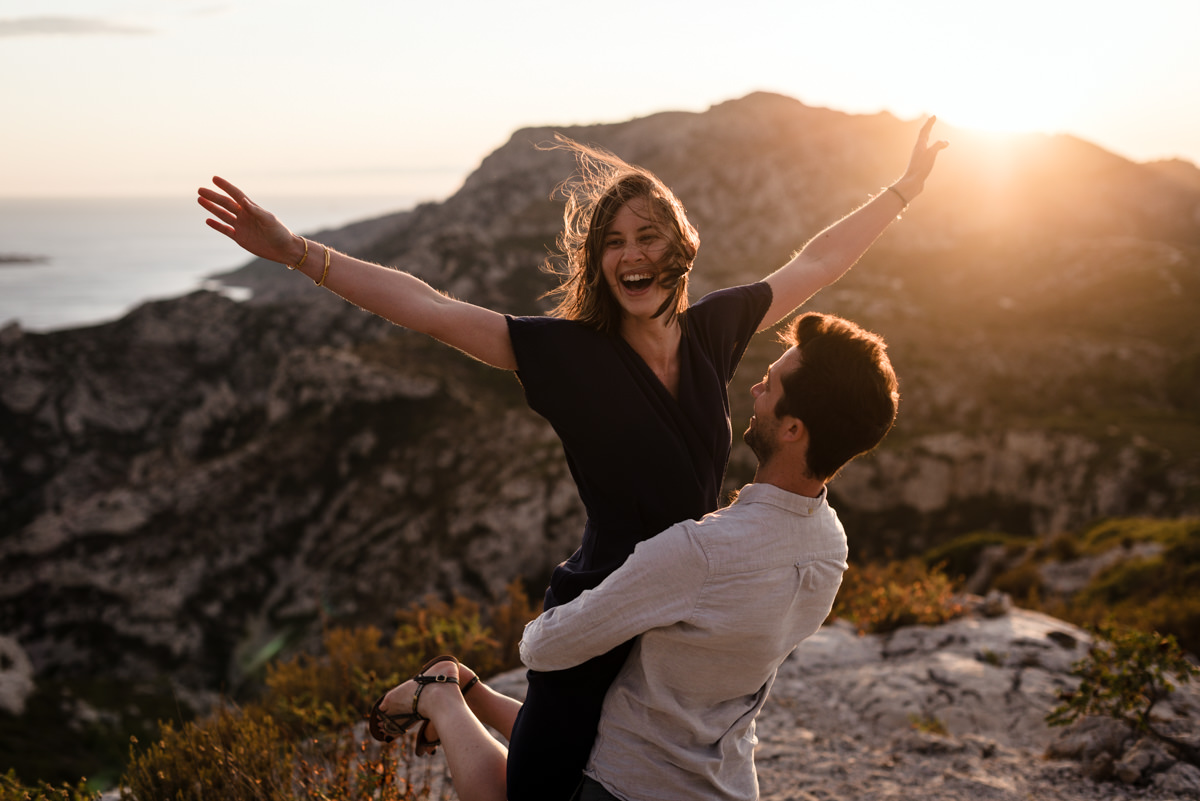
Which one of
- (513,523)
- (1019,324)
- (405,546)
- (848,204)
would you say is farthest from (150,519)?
(848,204)

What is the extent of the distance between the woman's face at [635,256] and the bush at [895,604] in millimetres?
6378

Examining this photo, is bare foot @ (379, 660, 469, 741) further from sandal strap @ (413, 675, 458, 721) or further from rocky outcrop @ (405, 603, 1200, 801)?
rocky outcrop @ (405, 603, 1200, 801)

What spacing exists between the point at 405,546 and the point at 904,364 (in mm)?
27360

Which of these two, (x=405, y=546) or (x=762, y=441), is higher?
(x=762, y=441)

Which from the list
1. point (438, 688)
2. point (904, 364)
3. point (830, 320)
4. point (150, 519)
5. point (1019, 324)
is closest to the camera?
point (830, 320)

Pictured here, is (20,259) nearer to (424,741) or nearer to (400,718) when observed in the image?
(400,718)

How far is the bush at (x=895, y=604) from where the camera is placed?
7648 mm

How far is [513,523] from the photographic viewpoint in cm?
2891

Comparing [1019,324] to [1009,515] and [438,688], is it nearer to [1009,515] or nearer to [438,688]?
[1009,515]

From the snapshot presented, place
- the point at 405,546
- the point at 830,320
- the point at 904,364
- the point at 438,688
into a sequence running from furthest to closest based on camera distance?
the point at 904,364
the point at 405,546
the point at 438,688
the point at 830,320

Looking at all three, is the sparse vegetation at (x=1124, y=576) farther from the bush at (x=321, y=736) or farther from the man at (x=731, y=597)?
the bush at (x=321, y=736)

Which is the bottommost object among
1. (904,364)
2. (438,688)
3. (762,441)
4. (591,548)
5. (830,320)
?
(904,364)

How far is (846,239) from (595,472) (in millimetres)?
2072

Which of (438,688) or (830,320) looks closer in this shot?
(830,320)
